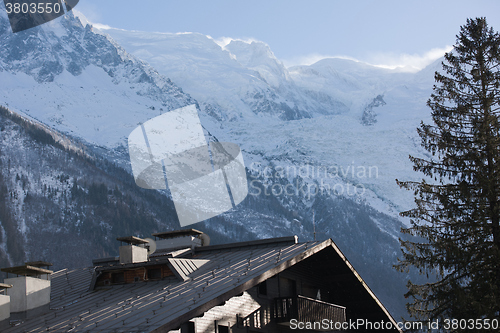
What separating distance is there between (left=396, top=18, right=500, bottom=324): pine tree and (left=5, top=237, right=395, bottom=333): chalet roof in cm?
378

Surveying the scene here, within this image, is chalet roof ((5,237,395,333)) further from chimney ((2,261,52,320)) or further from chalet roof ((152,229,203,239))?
chalet roof ((152,229,203,239))

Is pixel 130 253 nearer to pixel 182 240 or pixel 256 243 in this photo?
pixel 256 243

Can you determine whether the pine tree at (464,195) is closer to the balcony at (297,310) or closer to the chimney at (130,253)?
the balcony at (297,310)

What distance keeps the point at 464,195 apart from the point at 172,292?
30.9 feet

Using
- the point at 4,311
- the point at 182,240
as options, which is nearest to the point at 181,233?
the point at 182,240

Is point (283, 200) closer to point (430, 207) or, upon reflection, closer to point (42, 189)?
point (42, 189)

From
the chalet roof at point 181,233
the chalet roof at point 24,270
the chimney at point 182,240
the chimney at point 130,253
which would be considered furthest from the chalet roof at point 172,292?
Answer: the chalet roof at point 181,233

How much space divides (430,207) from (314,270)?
572cm

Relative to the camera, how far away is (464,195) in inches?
699

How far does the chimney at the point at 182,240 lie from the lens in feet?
80.3

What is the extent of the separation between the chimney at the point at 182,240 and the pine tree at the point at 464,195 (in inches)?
361

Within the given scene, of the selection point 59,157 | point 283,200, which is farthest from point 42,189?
point 283,200

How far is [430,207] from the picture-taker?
19.3 m

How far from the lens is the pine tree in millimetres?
17172
